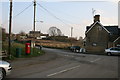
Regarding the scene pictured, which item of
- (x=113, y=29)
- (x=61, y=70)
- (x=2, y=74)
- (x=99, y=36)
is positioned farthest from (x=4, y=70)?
(x=113, y=29)

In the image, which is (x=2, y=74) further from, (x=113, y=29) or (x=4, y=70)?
(x=113, y=29)

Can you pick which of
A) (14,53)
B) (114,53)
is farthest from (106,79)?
(114,53)

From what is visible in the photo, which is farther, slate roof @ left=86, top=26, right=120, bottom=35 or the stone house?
slate roof @ left=86, top=26, right=120, bottom=35

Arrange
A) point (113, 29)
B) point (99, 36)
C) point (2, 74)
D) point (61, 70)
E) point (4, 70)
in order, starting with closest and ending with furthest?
point (2, 74)
point (4, 70)
point (61, 70)
point (99, 36)
point (113, 29)

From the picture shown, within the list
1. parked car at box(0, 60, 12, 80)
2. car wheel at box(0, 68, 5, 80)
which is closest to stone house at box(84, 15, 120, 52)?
parked car at box(0, 60, 12, 80)

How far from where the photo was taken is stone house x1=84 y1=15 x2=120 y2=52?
174 feet

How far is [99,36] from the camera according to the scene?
54812 millimetres

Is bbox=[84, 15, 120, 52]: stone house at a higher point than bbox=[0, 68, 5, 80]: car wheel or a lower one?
higher

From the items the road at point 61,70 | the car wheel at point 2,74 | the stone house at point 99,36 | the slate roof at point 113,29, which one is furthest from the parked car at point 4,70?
the slate roof at point 113,29

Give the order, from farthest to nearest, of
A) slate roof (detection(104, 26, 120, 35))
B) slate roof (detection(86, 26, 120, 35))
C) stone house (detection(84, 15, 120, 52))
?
slate roof (detection(104, 26, 120, 35))
slate roof (detection(86, 26, 120, 35))
stone house (detection(84, 15, 120, 52))

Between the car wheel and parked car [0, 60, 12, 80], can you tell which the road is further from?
the car wheel

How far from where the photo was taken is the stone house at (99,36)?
53188 mm

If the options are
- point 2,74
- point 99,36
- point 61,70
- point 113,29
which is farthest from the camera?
point 113,29

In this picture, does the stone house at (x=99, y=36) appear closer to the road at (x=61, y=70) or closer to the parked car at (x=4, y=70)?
the road at (x=61, y=70)
